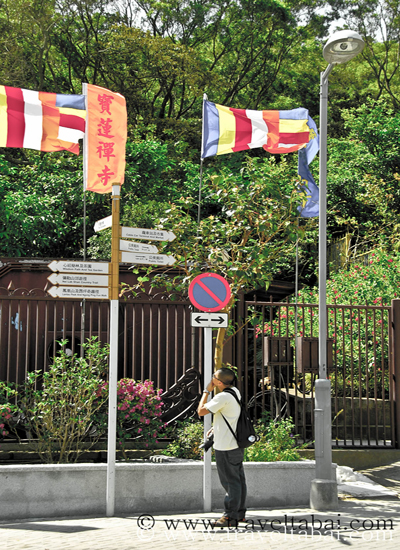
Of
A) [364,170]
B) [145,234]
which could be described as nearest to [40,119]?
[145,234]

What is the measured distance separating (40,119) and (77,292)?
3.75 m

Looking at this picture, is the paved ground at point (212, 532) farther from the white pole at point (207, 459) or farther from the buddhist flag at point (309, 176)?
the buddhist flag at point (309, 176)

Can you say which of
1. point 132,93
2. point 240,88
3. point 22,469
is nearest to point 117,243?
point 22,469

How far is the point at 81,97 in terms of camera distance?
→ 9.61m

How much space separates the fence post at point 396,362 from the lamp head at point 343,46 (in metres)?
4.38

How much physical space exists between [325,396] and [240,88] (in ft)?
74.8

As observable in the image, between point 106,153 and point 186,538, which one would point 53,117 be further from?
point 186,538

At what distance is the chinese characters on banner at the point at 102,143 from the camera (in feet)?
27.9

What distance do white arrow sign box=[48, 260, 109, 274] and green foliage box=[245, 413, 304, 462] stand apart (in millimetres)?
3301

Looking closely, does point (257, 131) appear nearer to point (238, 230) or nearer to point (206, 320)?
point (238, 230)

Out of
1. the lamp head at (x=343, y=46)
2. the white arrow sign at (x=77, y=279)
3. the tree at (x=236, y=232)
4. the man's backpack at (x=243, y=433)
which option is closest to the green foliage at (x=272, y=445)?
the tree at (x=236, y=232)

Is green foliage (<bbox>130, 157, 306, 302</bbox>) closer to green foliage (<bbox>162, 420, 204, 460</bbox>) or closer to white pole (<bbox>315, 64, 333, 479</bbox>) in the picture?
white pole (<bbox>315, 64, 333, 479</bbox>)

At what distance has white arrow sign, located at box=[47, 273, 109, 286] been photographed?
7137 millimetres

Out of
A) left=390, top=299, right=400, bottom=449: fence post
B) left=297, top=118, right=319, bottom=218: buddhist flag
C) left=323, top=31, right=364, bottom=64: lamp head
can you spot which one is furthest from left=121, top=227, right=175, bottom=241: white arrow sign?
Result: left=390, top=299, right=400, bottom=449: fence post
